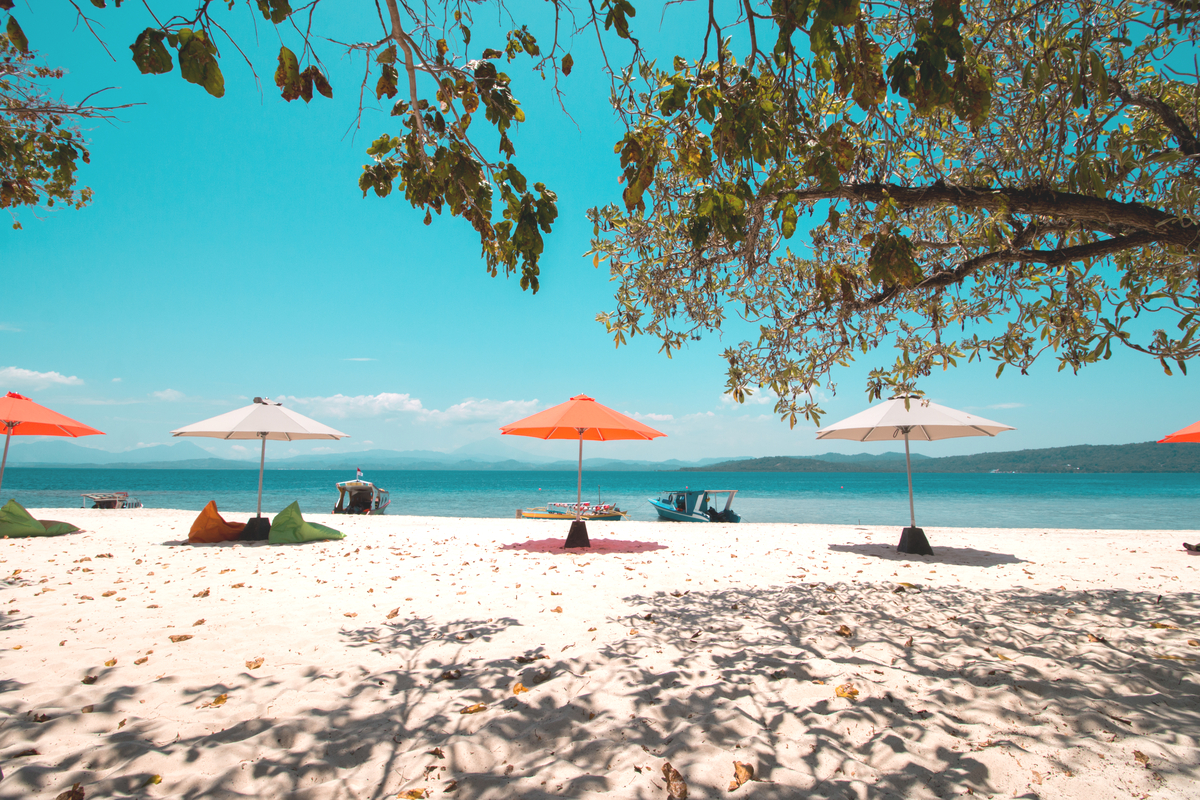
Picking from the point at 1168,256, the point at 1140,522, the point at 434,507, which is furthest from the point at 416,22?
the point at 434,507

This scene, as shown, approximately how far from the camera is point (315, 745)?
2395 mm

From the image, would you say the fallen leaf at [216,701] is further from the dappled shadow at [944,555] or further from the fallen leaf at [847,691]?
the dappled shadow at [944,555]

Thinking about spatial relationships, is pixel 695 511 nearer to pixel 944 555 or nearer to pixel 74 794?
pixel 944 555

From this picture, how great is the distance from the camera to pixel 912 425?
7648 millimetres

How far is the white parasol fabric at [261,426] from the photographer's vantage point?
8.55 meters

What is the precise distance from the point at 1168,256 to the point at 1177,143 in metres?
0.88

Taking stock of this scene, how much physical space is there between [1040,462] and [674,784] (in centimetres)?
17433

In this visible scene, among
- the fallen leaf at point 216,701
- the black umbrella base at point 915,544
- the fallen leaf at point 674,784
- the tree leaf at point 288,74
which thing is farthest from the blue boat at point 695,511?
the tree leaf at point 288,74

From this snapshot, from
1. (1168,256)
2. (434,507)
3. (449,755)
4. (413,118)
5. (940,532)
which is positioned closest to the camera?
(449,755)

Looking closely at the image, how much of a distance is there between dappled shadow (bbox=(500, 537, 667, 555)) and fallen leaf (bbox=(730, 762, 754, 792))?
5.53 metres

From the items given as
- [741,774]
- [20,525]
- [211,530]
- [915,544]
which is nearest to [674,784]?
[741,774]

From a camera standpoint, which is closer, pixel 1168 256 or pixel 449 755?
pixel 449 755

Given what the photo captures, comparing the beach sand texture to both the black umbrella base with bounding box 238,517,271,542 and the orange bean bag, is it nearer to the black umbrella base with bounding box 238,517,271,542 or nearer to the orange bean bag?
the orange bean bag

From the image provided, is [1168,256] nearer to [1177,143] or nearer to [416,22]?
[1177,143]
